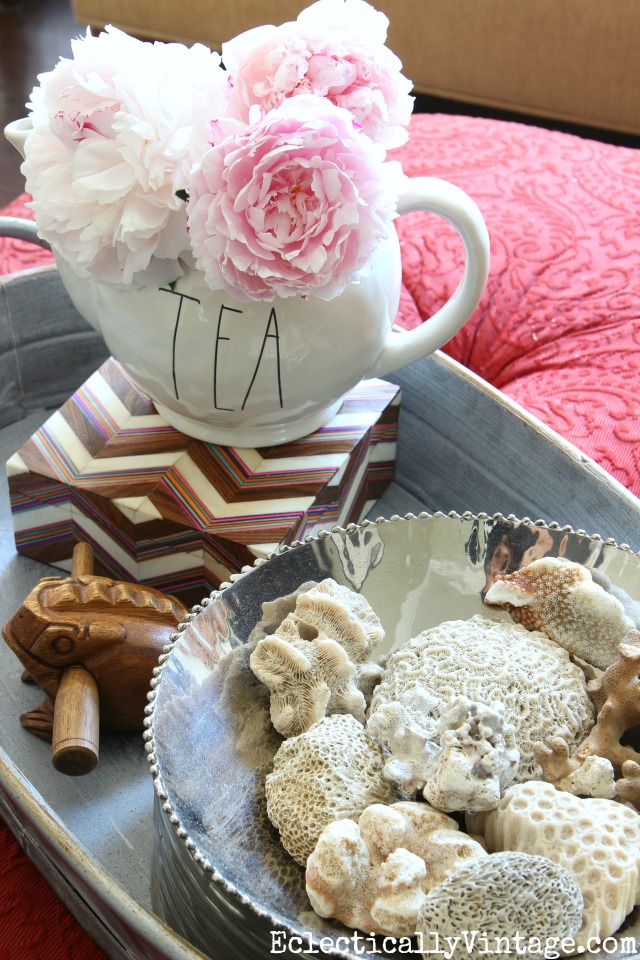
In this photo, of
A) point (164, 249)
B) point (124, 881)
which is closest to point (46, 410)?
point (164, 249)

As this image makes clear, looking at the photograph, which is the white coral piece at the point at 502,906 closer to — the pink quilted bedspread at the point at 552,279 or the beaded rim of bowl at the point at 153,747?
the beaded rim of bowl at the point at 153,747

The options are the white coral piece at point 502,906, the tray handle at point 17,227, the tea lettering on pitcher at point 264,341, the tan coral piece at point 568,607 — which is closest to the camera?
the white coral piece at point 502,906

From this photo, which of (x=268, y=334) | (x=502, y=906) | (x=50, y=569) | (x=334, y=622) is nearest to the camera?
(x=502, y=906)

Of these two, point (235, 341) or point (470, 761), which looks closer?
point (470, 761)

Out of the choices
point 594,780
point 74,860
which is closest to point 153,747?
point 74,860

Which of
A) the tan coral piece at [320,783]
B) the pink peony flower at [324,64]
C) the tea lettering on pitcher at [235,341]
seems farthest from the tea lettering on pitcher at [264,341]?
the tan coral piece at [320,783]

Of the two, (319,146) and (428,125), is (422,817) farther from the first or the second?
(428,125)

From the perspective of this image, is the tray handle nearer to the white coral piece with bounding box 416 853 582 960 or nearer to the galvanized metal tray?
the galvanized metal tray

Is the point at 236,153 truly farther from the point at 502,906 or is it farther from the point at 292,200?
the point at 502,906
